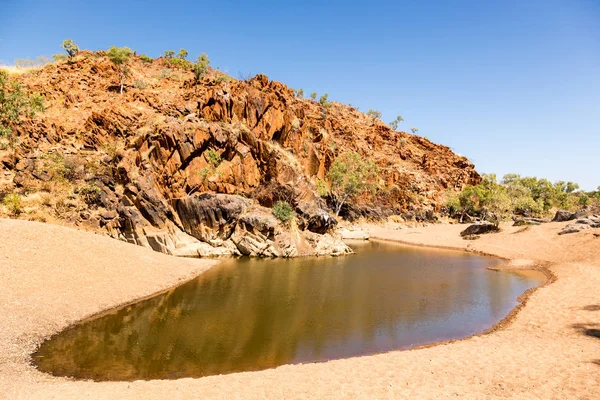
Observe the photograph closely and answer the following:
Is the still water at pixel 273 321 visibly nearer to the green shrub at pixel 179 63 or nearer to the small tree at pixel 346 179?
the small tree at pixel 346 179

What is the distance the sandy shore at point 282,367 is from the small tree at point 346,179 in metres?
50.3

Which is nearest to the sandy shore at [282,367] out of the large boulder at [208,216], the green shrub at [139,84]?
the large boulder at [208,216]

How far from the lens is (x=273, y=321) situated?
67.0 ft

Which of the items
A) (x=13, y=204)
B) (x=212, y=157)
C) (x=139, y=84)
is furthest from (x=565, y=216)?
(x=13, y=204)

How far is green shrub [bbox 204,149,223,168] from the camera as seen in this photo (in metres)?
48.2

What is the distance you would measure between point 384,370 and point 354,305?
36.9 feet

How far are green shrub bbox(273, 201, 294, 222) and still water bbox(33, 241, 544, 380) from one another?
11.0 meters

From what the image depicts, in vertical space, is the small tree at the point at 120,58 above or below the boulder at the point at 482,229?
above

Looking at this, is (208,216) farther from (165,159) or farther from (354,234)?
(354,234)

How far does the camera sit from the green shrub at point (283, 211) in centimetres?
4625

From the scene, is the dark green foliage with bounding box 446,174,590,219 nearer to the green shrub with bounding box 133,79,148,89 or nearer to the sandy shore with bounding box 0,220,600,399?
the sandy shore with bounding box 0,220,600,399

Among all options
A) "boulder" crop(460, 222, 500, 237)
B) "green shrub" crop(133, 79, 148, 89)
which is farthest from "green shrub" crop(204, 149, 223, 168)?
"boulder" crop(460, 222, 500, 237)

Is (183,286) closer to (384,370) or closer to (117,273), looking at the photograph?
(117,273)

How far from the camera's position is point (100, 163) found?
143 feet
